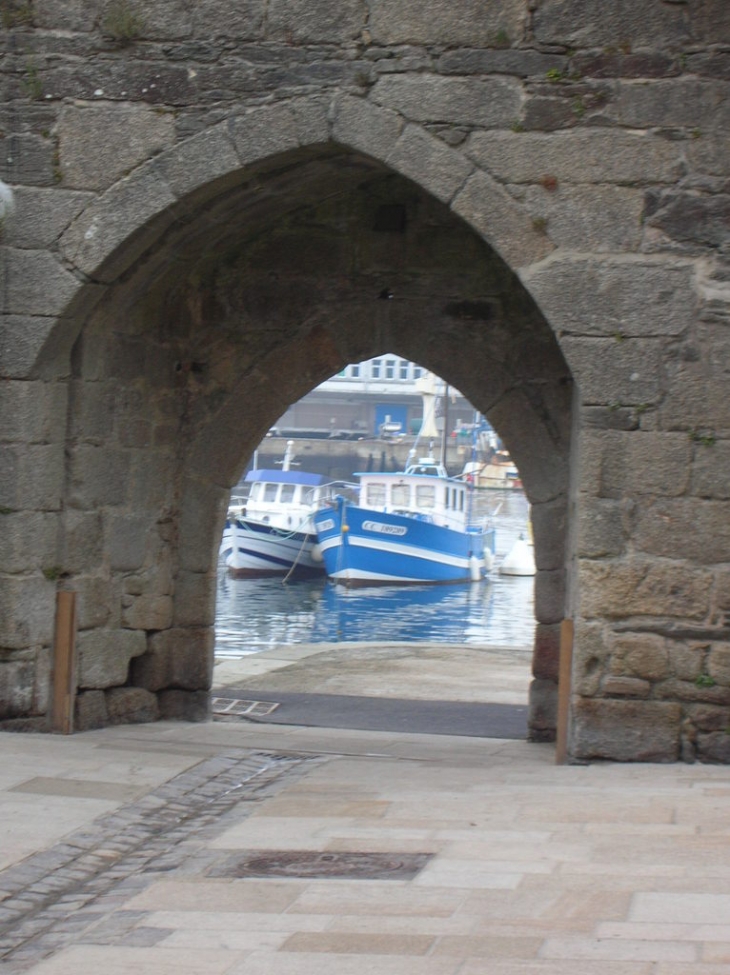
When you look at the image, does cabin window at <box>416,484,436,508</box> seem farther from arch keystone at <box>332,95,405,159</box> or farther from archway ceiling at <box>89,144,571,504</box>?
arch keystone at <box>332,95,405,159</box>

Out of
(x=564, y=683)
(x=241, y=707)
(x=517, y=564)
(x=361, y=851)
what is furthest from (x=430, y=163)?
(x=517, y=564)

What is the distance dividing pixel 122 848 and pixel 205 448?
3.31m

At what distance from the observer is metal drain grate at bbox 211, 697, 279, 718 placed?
8234 millimetres

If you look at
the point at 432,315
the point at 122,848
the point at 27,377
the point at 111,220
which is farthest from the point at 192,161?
the point at 122,848

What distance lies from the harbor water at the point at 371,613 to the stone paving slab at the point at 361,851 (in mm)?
14485

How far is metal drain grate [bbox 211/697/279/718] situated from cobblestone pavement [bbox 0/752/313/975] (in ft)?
7.71

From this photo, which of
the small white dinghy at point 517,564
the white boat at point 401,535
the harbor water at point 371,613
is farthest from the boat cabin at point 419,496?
the small white dinghy at point 517,564

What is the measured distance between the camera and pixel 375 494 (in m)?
37.4

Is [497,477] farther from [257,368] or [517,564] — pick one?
[257,368]

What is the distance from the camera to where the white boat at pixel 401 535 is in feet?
115

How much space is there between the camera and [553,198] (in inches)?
229

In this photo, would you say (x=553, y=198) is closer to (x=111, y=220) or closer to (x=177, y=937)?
(x=111, y=220)

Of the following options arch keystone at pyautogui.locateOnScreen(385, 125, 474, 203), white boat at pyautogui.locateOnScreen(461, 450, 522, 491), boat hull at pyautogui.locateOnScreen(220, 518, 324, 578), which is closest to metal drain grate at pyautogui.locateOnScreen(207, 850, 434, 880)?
arch keystone at pyautogui.locateOnScreen(385, 125, 474, 203)

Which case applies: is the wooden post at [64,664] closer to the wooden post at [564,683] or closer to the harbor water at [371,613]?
the wooden post at [564,683]
